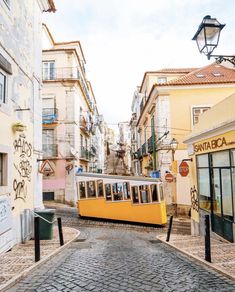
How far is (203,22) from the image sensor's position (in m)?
5.78

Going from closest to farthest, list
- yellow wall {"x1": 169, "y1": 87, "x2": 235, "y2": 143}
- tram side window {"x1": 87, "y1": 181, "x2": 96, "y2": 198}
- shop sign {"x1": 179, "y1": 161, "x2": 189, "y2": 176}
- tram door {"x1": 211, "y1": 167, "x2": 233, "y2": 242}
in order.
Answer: tram door {"x1": 211, "y1": 167, "x2": 233, "y2": 242} < shop sign {"x1": 179, "y1": 161, "x2": 189, "y2": 176} < tram side window {"x1": 87, "y1": 181, "x2": 96, "y2": 198} < yellow wall {"x1": 169, "y1": 87, "x2": 235, "y2": 143}

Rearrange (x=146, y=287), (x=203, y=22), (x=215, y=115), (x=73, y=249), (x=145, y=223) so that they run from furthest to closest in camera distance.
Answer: (x=145, y=223)
(x=215, y=115)
(x=73, y=249)
(x=203, y=22)
(x=146, y=287)

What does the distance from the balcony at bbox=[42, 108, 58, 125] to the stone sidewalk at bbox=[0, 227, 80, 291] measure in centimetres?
1471

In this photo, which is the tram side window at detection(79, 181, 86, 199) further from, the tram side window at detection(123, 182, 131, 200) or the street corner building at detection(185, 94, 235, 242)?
the street corner building at detection(185, 94, 235, 242)

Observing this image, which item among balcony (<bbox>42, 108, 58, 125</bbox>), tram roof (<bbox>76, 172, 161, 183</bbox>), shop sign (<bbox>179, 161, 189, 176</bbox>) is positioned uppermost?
balcony (<bbox>42, 108, 58, 125</bbox>)

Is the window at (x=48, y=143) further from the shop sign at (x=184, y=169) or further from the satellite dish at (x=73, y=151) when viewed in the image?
the shop sign at (x=184, y=169)

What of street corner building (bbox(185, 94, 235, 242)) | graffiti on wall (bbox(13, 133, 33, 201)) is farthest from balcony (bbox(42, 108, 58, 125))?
street corner building (bbox(185, 94, 235, 242))

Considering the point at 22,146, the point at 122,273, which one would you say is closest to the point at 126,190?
the point at 22,146

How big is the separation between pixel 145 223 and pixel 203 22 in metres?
10.7

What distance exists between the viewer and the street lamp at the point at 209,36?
5773 millimetres

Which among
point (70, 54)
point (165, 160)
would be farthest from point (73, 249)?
point (70, 54)

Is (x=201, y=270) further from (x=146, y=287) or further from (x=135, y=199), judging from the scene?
(x=135, y=199)

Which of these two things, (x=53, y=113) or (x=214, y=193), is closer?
(x=214, y=193)

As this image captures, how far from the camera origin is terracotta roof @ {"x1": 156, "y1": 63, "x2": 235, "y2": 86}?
1998cm
